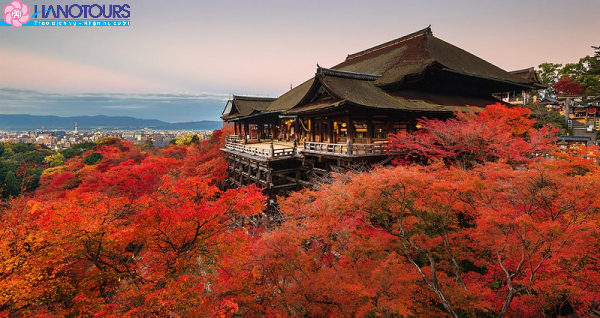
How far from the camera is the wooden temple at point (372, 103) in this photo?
15961 millimetres

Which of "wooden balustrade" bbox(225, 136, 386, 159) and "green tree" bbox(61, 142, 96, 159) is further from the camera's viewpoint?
"green tree" bbox(61, 142, 96, 159)

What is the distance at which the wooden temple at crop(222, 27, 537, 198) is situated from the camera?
16.0m

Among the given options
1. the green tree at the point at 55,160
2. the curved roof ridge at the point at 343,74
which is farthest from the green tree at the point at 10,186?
the curved roof ridge at the point at 343,74

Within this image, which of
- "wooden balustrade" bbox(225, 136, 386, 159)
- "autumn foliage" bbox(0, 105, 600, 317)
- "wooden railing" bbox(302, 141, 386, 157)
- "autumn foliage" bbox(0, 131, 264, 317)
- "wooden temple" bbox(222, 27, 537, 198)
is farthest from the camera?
"wooden temple" bbox(222, 27, 537, 198)

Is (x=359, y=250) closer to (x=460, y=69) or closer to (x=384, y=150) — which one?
(x=384, y=150)

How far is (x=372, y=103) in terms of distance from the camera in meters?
15.6

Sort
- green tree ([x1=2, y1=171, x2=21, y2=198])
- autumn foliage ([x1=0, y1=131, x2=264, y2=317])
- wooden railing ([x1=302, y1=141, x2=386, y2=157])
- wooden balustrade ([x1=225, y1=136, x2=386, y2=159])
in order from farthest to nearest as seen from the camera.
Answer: green tree ([x1=2, y1=171, x2=21, y2=198]) → wooden balustrade ([x1=225, y1=136, x2=386, y2=159]) → wooden railing ([x1=302, y1=141, x2=386, y2=157]) → autumn foliage ([x1=0, y1=131, x2=264, y2=317])

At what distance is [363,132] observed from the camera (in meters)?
18.8

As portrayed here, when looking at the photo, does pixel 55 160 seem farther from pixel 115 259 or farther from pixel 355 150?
pixel 355 150

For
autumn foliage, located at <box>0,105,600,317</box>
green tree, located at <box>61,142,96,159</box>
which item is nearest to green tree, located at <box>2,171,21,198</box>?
green tree, located at <box>61,142,96,159</box>

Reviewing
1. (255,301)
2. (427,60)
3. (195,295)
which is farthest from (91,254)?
(427,60)

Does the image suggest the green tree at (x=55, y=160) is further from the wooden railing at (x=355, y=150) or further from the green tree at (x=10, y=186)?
the wooden railing at (x=355, y=150)

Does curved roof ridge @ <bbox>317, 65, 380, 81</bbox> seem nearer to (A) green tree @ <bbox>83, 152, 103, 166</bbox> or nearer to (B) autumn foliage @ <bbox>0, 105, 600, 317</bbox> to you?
(B) autumn foliage @ <bbox>0, 105, 600, 317</bbox>

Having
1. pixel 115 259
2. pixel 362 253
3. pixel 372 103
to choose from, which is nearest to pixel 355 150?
pixel 372 103
